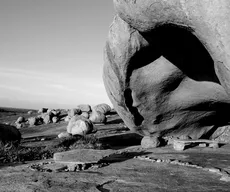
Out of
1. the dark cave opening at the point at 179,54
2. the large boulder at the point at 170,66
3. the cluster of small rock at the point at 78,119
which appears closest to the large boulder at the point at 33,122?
the cluster of small rock at the point at 78,119

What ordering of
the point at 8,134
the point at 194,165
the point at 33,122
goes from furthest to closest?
the point at 33,122 → the point at 8,134 → the point at 194,165

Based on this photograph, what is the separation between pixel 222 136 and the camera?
27.6 ft

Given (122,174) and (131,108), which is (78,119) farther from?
(122,174)

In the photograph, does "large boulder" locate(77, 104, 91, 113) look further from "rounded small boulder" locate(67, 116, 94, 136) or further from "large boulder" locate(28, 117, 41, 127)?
"rounded small boulder" locate(67, 116, 94, 136)

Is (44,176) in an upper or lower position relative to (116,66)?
lower

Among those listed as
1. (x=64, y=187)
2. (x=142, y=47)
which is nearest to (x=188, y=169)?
(x=64, y=187)

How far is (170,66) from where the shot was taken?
6.65m

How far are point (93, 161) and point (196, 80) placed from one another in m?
3.69

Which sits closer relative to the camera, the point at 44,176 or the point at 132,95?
the point at 44,176

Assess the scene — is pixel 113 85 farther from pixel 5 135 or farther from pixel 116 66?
pixel 5 135

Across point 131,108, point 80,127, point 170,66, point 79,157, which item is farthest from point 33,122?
point 170,66

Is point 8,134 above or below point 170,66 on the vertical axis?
below

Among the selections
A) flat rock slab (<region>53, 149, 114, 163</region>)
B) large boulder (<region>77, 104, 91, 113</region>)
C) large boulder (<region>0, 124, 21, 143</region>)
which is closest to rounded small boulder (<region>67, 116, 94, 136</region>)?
large boulder (<region>0, 124, 21, 143</region>)

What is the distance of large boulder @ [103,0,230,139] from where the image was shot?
154 inches
